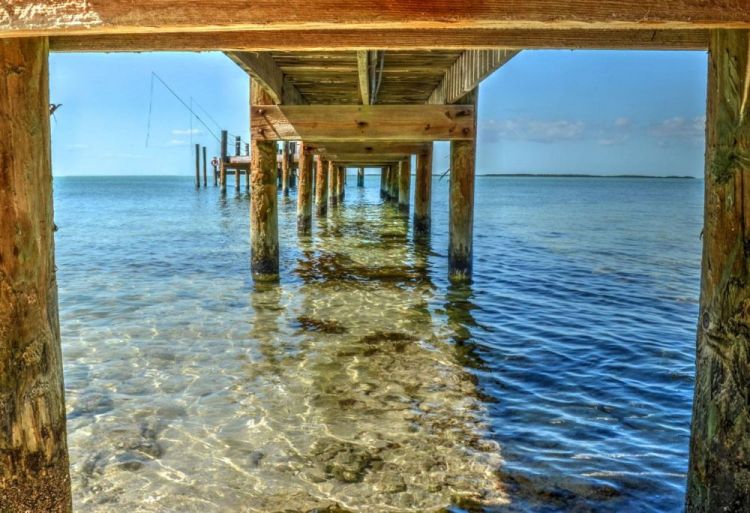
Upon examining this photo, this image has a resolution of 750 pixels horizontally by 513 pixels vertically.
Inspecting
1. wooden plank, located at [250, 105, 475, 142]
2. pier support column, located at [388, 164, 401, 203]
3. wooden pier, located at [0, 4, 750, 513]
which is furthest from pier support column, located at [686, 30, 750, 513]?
pier support column, located at [388, 164, 401, 203]

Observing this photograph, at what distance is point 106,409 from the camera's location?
4.07m

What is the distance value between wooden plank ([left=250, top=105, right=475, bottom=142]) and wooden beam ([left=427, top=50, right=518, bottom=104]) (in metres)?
0.31

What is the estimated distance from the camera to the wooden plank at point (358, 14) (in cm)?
159

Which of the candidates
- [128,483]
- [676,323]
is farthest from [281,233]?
[128,483]

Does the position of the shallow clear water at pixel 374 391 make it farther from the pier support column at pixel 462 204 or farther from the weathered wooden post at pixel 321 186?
the weathered wooden post at pixel 321 186

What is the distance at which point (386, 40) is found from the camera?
7.38ft

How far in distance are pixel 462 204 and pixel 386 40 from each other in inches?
246

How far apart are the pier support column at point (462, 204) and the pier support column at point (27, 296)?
6.54 meters

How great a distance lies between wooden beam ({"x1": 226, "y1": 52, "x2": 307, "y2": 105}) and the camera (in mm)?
5477

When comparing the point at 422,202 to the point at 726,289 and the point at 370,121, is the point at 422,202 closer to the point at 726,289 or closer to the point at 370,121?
the point at 370,121

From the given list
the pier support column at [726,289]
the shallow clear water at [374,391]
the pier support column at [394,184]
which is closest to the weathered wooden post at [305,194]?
the shallow clear water at [374,391]

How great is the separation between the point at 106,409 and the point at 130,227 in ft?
55.1

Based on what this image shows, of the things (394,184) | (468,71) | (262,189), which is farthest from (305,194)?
(394,184)

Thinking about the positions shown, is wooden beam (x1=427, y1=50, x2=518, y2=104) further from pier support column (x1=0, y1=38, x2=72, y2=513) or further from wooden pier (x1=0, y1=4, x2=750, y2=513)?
pier support column (x1=0, y1=38, x2=72, y2=513)
